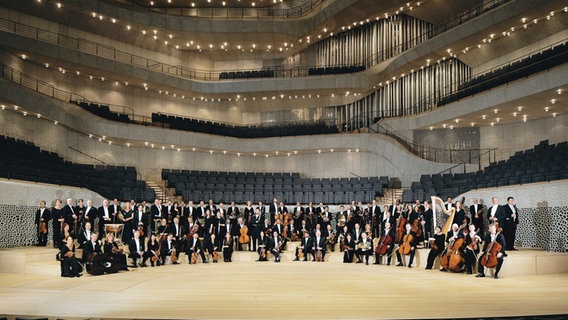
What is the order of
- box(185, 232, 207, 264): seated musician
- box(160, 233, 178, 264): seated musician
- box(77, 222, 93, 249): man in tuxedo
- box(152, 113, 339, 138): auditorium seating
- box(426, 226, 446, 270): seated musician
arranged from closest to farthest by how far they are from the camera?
box(77, 222, 93, 249): man in tuxedo, box(426, 226, 446, 270): seated musician, box(160, 233, 178, 264): seated musician, box(185, 232, 207, 264): seated musician, box(152, 113, 339, 138): auditorium seating

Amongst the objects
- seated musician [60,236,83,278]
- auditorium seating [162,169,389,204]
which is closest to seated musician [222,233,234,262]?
seated musician [60,236,83,278]

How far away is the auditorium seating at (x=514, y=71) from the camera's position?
61.5 ft

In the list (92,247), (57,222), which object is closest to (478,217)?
(92,247)

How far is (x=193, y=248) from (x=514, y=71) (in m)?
13.6

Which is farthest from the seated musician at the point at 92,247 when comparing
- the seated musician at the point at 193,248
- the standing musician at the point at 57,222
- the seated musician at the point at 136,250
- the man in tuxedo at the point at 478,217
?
the man in tuxedo at the point at 478,217

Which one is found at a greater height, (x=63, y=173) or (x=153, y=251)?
(x=63, y=173)

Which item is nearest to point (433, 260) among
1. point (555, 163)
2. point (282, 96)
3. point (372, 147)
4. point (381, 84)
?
point (555, 163)

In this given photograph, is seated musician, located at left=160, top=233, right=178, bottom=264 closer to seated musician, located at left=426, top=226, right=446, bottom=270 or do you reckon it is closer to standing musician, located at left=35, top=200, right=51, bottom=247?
standing musician, located at left=35, top=200, right=51, bottom=247

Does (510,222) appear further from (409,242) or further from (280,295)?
(280,295)

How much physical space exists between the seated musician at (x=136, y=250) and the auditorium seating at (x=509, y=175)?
35.8 feet

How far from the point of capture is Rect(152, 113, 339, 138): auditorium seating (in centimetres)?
2822

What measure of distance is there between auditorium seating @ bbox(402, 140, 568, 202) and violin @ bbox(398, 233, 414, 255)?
4098 mm

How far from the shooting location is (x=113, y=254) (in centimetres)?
1266

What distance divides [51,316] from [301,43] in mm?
27182
